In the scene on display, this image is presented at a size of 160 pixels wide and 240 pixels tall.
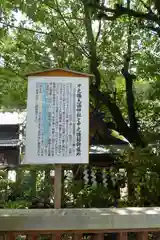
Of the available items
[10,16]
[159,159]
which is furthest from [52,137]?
[10,16]

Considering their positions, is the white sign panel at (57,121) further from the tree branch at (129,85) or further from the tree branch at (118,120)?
the tree branch at (129,85)

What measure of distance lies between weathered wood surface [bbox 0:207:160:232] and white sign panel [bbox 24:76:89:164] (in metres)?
0.66

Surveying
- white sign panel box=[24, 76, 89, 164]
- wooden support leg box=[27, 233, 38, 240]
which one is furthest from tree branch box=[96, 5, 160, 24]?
wooden support leg box=[27, 233, 38, 240]

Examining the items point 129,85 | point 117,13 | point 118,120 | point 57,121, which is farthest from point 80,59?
point 57,121

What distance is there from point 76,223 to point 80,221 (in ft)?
0.13

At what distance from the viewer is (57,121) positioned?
3709mm

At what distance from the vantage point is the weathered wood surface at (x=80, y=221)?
9.64 ft

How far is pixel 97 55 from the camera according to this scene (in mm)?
7973

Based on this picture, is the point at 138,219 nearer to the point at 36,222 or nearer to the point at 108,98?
the point at 36,222

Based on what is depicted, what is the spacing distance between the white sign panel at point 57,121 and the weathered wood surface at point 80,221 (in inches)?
26.0

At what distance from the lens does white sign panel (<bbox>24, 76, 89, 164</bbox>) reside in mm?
3631

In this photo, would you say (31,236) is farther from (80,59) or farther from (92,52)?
(80,59)

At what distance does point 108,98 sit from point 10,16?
9.19 ft

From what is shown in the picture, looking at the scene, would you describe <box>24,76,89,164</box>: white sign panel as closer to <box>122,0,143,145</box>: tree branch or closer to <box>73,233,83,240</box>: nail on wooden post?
<box>73,233,83,240</box>: nail on wooden post
